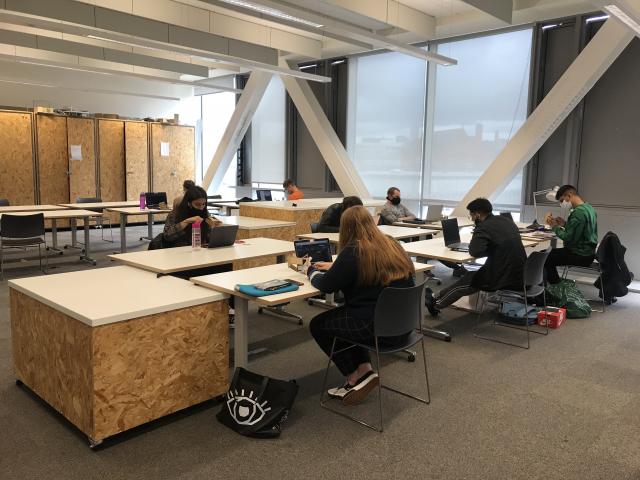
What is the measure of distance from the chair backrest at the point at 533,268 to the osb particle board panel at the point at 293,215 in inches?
134

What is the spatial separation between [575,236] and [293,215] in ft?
11.3

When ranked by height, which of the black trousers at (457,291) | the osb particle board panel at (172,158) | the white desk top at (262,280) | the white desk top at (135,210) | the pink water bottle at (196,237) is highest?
the osb particle board panel at (172,158)

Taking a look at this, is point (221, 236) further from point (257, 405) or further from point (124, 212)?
point (124, 212)

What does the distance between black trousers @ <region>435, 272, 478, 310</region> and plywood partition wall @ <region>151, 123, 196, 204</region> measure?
8829 mm

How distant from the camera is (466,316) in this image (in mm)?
5270

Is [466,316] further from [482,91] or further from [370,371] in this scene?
[482,91]

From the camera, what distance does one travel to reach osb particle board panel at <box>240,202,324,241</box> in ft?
23.5

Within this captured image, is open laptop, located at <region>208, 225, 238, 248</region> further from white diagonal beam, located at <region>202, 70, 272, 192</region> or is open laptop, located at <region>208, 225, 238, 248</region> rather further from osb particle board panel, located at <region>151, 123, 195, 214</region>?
osb particle board panel, located at <region>151, 123, 195, 214</region>

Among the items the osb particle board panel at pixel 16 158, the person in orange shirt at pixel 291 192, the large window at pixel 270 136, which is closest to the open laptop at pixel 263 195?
the person in orange shirt at pixel 291 192

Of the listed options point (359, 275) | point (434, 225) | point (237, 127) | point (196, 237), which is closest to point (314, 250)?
point (359, 275)

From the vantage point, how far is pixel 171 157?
12.7m

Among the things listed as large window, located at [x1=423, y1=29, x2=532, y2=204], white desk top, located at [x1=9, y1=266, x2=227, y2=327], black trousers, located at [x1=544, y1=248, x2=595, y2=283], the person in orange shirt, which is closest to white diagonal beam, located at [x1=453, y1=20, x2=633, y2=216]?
large window, located at [x1=423, y1=29, x2=532, y2=204]

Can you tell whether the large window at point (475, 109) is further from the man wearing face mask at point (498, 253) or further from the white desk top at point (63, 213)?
the white desk top at point (63, 213)

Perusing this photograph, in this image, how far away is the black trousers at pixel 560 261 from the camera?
18.3 feet
